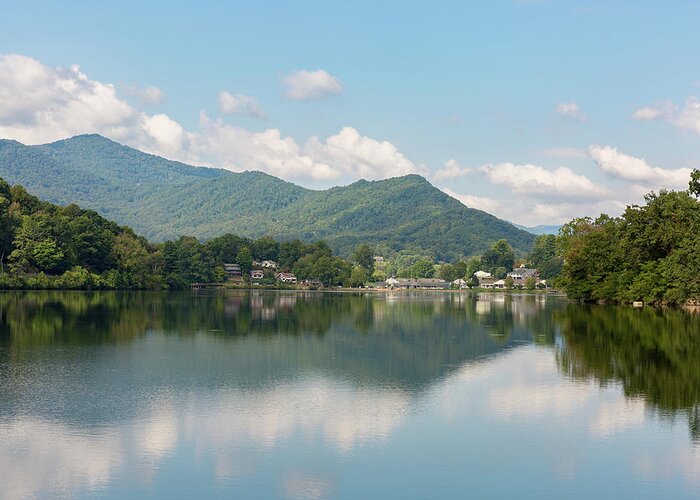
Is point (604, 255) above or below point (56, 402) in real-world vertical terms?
above

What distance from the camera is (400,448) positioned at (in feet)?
58.7

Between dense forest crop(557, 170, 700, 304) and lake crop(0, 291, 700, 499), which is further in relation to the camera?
dense forest crop(557, 170, 700, 304)

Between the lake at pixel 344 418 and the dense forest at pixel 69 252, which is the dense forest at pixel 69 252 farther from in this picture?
the lake at pixel 344 418

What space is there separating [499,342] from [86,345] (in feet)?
72.1

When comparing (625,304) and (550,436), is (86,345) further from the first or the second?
(625,304)

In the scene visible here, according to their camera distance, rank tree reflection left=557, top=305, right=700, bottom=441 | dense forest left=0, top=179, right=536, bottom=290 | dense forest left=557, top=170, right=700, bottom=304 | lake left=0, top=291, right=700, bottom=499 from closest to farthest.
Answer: lake left=0, top=291, right=700, bottom=499 → tree reflection left=557, top=305, right=700, bottom=441 → dense forest left=557, top=170, right=700, bottom=304 → dense forest left=0, top=179, right=536, bottom=290

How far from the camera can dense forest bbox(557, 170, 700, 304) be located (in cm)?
7162

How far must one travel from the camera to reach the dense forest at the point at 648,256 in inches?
2820

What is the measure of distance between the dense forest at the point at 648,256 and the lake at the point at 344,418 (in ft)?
107

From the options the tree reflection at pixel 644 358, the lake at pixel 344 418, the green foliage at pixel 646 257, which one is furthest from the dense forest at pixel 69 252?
the tree reflection at pixel 644 358

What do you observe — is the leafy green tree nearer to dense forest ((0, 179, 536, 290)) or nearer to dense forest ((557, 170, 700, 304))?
dense forest ((557, 170, 700, 304))

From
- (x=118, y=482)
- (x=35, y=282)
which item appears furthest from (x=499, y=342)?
(x=35, y=282)

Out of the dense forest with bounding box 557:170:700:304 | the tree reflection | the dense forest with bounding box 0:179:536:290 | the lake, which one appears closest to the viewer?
the lake

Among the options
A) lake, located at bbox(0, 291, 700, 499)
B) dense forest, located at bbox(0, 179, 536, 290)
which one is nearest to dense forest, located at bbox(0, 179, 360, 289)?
dense forest, located at bbox(0, 179, 536, 290)
